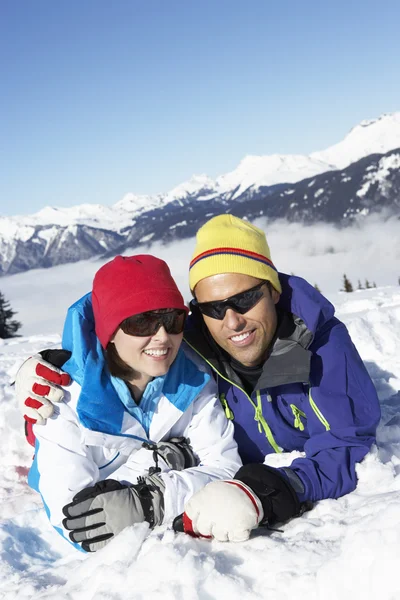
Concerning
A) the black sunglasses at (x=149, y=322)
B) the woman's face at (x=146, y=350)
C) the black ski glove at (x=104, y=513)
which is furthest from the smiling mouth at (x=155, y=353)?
the black ski glove at (x=104, y=513)

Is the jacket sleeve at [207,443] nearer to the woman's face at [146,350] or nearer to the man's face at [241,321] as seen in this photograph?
the man's face at [241,321]

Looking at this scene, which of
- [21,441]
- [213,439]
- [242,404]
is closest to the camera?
[213,439]

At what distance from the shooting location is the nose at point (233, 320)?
3.35m

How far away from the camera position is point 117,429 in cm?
309

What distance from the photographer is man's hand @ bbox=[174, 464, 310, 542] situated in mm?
2535

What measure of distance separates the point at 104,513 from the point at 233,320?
1.33m

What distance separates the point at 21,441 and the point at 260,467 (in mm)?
2866

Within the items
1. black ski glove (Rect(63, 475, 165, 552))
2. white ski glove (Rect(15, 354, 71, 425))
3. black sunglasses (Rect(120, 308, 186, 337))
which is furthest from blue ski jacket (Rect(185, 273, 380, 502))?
white ski glove (Rect(15, 354, 71, 425))

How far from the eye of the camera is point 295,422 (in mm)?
3625

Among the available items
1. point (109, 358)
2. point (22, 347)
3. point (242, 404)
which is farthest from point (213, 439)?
point (22, 347)

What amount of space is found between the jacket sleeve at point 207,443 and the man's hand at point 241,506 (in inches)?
12.2

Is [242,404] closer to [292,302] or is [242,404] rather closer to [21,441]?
[292,302]

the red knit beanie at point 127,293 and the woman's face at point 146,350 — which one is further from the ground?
the red knit beanie at point 127,293

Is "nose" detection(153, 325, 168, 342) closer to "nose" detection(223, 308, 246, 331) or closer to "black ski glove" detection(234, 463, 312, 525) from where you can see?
"nose" detection(223, 308, 246, 331)
